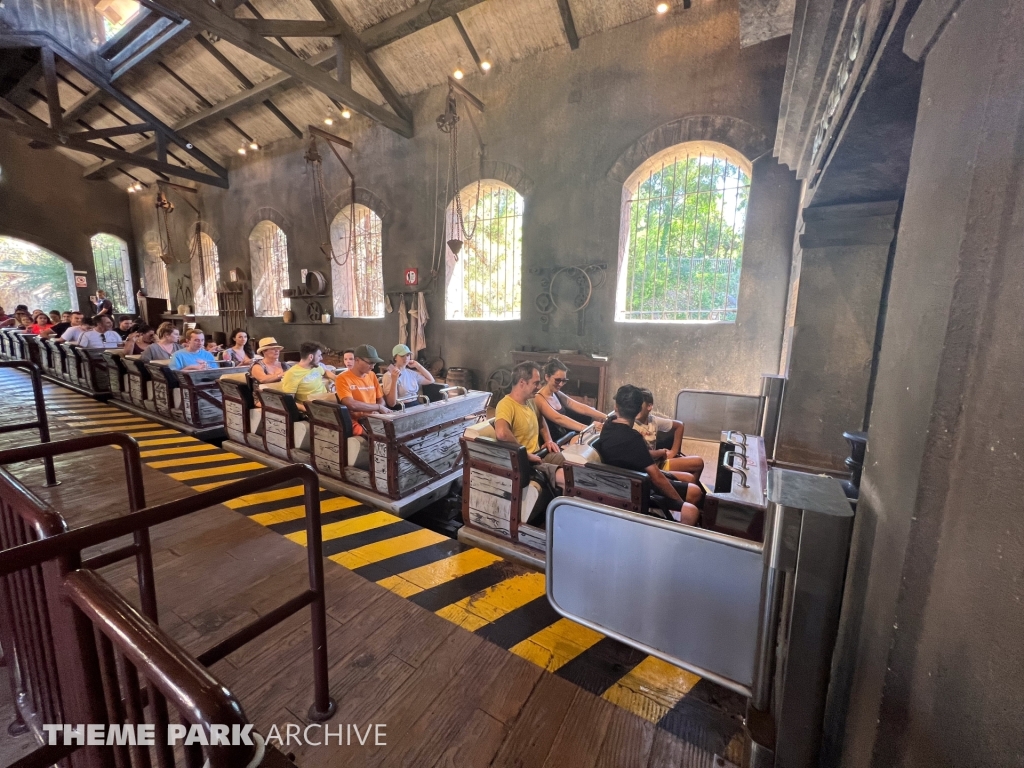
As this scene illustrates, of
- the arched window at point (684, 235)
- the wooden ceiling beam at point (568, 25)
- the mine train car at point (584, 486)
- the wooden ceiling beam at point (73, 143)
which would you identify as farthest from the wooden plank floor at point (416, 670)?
the wooden ceiling beam at point (73, 143)

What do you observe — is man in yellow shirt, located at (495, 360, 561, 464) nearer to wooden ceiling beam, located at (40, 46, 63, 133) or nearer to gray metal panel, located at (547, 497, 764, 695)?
gray metal panel, located at (547, 497, 764, 695)

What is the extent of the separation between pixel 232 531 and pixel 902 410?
3.45 meters

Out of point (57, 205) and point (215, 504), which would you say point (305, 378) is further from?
point (57, 205)

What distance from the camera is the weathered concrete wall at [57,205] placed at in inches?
481

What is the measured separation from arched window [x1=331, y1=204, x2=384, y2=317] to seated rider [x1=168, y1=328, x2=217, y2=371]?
12.3 feet

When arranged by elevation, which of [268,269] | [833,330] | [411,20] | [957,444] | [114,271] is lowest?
[957,444]

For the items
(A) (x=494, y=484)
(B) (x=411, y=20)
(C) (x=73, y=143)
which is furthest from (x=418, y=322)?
(C) (x=73, y=143)

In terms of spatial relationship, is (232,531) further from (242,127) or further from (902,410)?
(242,127)

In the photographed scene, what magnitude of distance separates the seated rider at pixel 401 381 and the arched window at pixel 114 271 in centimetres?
1594

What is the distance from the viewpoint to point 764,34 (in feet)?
12.3

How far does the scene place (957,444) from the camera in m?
0.78

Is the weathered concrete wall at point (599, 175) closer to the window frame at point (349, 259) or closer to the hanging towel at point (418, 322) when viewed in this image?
the hanging towel at point (418, 322)

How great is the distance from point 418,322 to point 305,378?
3.81 metres

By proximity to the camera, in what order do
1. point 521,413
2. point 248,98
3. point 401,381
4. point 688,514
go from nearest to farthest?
point 688,514 < point 521,413 < point 401,381 < point 248,98
